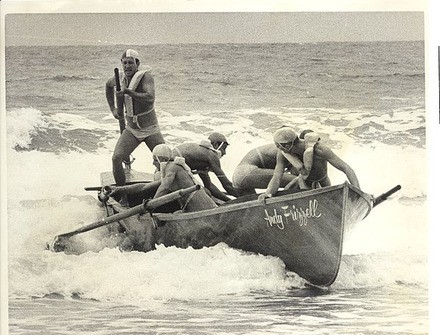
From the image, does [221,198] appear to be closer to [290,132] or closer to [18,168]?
[290,132]

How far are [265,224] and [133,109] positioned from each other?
51 centimetres

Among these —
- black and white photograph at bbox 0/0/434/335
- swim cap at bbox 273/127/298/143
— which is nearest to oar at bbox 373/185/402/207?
black and white photograph at bbox 0/0/434/335

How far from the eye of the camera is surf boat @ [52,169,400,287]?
7.71 ft

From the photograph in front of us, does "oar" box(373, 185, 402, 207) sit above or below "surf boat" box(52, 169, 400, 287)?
above

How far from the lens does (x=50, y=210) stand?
2346mm

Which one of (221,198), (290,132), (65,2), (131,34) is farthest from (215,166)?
(65,2)

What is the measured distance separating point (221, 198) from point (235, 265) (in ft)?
0.65

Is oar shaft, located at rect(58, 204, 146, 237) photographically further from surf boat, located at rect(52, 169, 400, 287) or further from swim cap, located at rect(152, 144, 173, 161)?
swim cap, located at rect(152, 144, 173, 161)

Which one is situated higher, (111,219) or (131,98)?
(131,98)

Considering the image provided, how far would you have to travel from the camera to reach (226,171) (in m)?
2.38

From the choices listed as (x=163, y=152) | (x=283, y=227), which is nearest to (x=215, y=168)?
(x=163, y=152)

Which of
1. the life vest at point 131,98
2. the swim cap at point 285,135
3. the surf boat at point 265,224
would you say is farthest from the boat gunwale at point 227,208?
the life vest at point 131,98

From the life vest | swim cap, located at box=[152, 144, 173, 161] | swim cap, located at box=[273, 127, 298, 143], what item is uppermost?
the life vest
